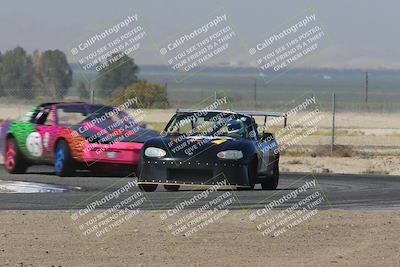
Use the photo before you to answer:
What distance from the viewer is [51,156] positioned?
20.8 metres

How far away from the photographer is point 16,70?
7450 centimetres

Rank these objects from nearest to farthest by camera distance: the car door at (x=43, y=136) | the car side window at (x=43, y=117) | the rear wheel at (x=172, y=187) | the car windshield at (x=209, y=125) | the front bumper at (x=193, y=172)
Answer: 1. the front bumper at (x=193, y=172)
2. the car windshield at (x=209, y=125)
3. the rear wheel at (x=172, y=187)
4. the car door at (x=43, y=136)
5. the car side window at (x=43, y=117)

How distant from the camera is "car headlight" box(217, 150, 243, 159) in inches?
696

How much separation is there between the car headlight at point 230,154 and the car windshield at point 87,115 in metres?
3.61

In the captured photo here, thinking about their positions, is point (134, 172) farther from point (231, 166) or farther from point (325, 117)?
point (325, 117)

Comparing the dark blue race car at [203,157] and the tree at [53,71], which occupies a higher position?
the dark blue race car at [203,157]

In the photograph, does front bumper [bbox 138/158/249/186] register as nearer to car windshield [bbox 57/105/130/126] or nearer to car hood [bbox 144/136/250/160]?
car hood [bbox 144/136/250/160]

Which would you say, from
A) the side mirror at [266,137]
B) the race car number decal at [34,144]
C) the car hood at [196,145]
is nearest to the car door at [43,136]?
the race car number decal at [34,144]

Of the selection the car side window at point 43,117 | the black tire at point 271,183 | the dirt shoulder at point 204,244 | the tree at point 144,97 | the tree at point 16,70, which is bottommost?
the tree at point 16,70

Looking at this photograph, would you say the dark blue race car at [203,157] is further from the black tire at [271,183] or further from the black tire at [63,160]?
the black tire at [63,160]

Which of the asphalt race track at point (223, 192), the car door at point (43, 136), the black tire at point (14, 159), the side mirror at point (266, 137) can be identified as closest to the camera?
the asphalt race track at point (223, 192)

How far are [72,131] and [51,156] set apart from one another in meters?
0.84

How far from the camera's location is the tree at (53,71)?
7643cm

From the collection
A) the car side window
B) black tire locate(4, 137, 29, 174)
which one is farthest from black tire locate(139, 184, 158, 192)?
black tire locate(4, 137, 29, 174)
